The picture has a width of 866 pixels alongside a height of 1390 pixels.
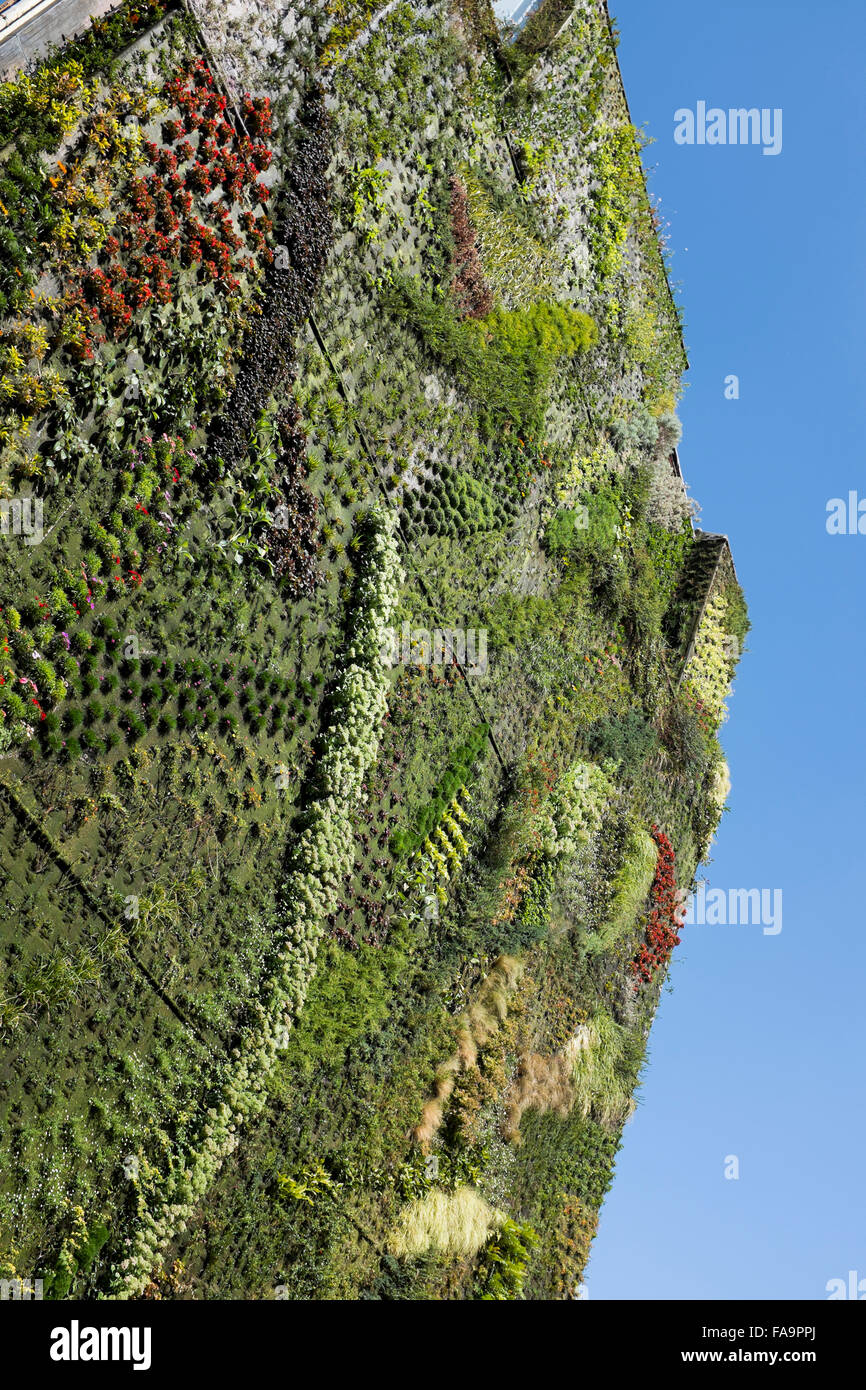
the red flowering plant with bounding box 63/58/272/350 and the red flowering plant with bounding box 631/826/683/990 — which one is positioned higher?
the red flowering plant with bounding box 63/58/272/350

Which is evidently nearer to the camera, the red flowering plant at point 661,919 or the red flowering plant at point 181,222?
the red flowering plant at point 181,222

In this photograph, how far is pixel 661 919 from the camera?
14797 millimetres

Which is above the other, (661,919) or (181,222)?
(181,222)

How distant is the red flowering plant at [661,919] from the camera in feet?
46.8

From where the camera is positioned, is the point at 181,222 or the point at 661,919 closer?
the point at 181,222

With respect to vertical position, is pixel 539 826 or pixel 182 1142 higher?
pixel 539 826

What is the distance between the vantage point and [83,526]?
751 centimetres

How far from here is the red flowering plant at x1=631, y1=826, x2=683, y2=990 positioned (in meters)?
14.3

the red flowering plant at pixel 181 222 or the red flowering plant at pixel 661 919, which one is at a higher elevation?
the red flowering plant at pixel 181 222

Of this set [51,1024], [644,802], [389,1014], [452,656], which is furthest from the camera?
[644,802]

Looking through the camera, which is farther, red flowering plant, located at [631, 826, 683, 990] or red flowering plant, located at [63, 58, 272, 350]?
red flowering plant, located at [631, 826, 683, 990]

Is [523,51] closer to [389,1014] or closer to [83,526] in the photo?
[83,526]
